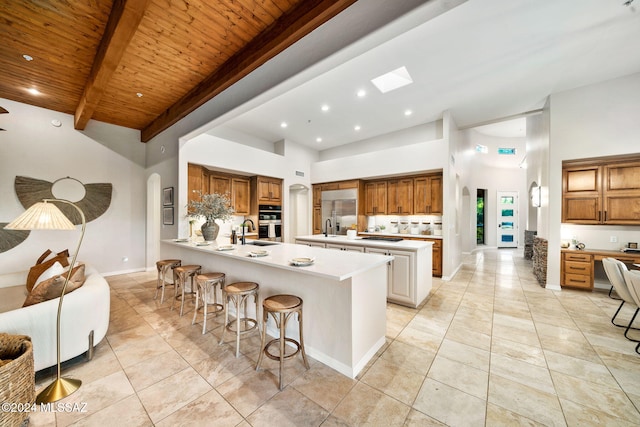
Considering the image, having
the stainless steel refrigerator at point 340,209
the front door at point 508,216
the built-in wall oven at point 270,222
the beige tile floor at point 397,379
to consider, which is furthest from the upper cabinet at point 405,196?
the front door at point 508,216

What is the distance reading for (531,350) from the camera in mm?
2322

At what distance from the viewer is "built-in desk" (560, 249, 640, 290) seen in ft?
13.1

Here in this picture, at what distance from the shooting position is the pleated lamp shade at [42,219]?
1.50m

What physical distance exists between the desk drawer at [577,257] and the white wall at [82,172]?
29.4 ft

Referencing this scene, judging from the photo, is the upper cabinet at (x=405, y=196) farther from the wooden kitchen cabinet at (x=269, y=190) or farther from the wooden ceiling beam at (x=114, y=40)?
the wooden ceiling beam at (x=114, y=40)

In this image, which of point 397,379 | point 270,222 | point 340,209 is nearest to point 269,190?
point 270,222

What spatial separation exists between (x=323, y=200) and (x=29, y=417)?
613cm

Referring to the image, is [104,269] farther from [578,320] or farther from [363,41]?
[578,320]

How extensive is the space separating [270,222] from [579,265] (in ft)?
20.7

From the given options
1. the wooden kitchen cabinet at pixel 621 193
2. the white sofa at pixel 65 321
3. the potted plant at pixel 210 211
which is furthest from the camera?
the wooden kitchen cabinet at pixel 621 193

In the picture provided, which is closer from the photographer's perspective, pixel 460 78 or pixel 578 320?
pixel 578 320

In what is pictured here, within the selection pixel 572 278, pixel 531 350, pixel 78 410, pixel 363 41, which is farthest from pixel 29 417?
pixel 572 278

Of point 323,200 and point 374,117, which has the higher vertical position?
point 374,117

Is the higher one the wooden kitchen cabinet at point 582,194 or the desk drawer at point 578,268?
the wooden kitchen cabinet at point 582,194
